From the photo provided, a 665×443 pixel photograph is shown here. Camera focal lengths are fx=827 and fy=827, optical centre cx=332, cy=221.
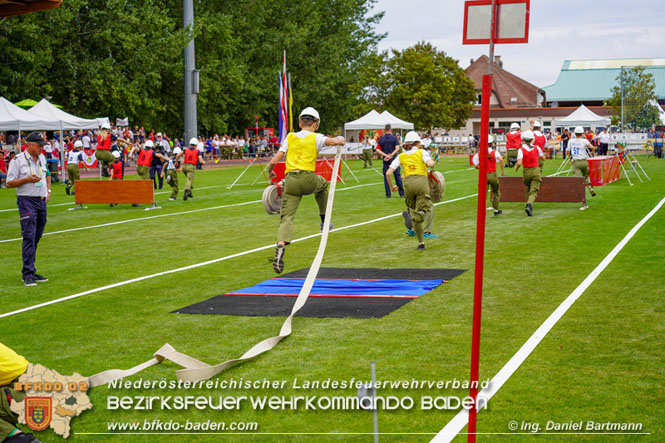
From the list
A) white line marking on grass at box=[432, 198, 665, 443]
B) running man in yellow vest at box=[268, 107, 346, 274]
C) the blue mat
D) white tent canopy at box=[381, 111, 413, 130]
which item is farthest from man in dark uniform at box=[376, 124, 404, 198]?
white tent canopy at box=[381, 111, 413, 130]

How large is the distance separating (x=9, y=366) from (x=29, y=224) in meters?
6.77

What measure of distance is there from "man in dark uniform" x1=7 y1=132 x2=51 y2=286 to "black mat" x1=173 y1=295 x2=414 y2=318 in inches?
120

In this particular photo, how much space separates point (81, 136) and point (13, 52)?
25.0 feet

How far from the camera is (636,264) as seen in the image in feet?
38.3

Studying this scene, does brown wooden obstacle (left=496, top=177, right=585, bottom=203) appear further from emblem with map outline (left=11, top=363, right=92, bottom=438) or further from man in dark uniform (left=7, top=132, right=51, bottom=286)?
emblem with map outline (left=11, top=363, right=92, bottom=438)

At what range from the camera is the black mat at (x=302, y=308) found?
28.9ft

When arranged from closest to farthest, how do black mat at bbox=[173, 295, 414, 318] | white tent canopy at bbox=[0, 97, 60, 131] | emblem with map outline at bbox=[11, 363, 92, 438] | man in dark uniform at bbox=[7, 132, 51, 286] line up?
emblem with map outline at bbox=[11, 363, 92, 438], black mat at bbox=[173, 295, 414, 318], man in dark uniform at bbox=[7, 132, 51, 286], white tent canopy at bbox=[0, 97, 60, 131]

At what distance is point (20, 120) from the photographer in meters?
30.3

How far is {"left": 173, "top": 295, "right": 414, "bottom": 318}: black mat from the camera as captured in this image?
8805 mm

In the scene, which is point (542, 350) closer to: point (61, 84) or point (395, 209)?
point (395, 209)

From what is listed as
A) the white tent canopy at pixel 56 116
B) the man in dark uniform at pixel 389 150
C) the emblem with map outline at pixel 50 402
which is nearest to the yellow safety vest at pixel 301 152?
the emblem with map outline at pixel 50 402

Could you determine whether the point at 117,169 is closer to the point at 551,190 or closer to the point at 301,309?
the point at 551,190

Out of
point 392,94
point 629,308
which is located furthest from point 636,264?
point 392,94

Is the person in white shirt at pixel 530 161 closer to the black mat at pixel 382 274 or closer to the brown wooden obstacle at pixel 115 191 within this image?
the black mat at pixel 382 274
